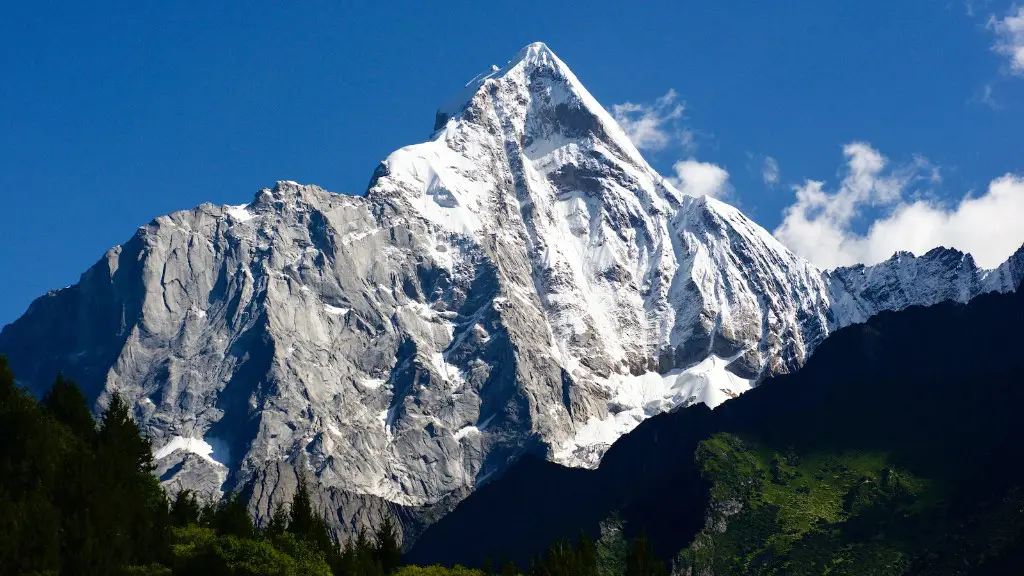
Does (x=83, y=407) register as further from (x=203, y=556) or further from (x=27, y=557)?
(x=27, y=557)

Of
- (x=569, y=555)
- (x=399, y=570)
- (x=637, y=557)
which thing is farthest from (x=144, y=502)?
(x=637, y=557)

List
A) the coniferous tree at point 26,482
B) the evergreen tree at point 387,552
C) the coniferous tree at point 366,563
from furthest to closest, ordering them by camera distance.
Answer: the evergreen tree at point 387,552, the coniferous tree at point 366,563, the coniferous tree at point 26,482

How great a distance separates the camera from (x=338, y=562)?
432 ft

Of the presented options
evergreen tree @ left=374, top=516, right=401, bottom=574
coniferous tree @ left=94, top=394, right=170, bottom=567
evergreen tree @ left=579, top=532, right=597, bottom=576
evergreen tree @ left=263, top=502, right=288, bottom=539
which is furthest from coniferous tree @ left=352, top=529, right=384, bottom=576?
evergreen tree @ left=579, top=532, right=597, bottom=576

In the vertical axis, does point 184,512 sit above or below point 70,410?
below

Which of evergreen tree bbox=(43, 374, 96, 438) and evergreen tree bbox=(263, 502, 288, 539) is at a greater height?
evergreen tree bbox=(43, 374, 96, 438)

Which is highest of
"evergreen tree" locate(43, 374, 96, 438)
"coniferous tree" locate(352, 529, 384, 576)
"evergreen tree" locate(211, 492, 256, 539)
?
"evergreen tree" locate(43, 374, 96, 438)

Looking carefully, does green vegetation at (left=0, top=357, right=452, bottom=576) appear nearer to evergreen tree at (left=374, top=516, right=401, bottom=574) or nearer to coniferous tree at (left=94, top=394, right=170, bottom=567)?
coniferous tree at (left=94, top=394, right=170, bottom=567)

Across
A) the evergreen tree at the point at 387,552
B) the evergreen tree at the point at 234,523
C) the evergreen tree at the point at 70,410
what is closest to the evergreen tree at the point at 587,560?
the evergreen tree at the point at 387,552

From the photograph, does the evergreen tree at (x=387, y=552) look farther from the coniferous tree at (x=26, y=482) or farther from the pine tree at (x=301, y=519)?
the coniferous tree at (x=26, y=482)

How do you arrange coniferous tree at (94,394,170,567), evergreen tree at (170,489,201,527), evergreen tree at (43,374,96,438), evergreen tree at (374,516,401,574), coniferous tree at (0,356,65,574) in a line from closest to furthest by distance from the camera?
coniferous tree at (0,356,65,574), coniferous tree at (94,394,170,567), evergreen tree at (43,374,96,438), evergreen tree at (170,489,201,527), evergreen tree at (374,516,401,574)

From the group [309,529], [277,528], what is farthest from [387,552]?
[277,528]

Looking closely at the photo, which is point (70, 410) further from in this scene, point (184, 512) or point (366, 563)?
point (366, 563)

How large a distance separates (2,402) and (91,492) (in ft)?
41.9
